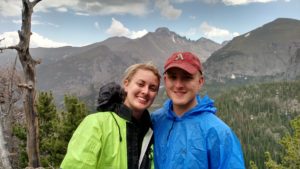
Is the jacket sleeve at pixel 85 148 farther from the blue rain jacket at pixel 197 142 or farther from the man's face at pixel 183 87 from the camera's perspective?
the man's face at pixel 183 87

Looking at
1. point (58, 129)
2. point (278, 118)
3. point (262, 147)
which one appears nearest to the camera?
point (58, 129)

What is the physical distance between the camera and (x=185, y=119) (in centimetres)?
399

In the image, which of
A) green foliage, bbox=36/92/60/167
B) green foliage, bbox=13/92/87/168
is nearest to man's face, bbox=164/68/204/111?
green foliage, bbox=13/92/87/168

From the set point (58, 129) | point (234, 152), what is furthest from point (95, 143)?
point (58, 129)

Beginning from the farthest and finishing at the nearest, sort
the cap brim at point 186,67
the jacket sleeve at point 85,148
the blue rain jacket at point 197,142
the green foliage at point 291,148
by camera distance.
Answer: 1. the green foliage at point 291,148
2. the cap brim at point 186,67
3. the blue rain jacket at point 197,142
4. the jacket sleeve at point 85,148

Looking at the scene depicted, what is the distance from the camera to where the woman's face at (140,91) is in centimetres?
412

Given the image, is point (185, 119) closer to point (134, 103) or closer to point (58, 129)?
point (134, 103)

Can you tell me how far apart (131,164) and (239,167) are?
3.61 feet

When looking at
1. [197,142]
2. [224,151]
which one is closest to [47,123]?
[197,142]

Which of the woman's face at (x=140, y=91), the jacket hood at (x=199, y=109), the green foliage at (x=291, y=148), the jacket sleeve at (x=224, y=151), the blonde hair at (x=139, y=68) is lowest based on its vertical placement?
the green foliage at (x=291, y=148)

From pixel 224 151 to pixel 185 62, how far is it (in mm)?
1022

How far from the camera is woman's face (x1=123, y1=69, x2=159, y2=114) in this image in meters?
4.12

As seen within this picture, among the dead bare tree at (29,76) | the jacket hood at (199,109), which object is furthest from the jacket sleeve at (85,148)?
the dead bare tree at (29,76)

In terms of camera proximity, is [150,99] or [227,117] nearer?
[150,99]
